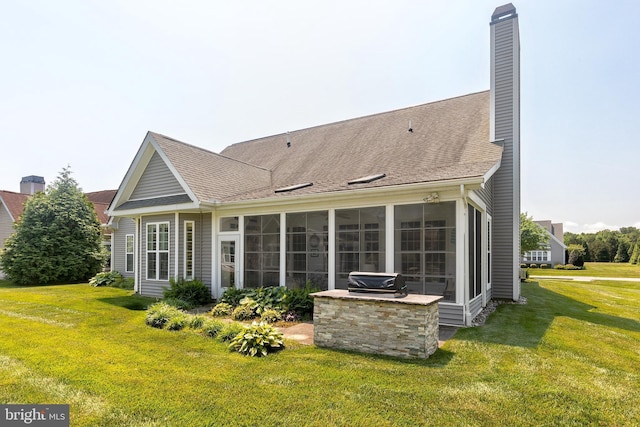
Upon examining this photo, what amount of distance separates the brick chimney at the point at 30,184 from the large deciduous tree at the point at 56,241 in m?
16.6

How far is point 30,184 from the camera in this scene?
101 feet

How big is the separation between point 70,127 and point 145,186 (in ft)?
13.1

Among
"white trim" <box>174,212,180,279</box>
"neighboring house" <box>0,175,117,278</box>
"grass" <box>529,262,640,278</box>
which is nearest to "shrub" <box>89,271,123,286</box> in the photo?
"neighboring house" <box>0,175,117,278</box>

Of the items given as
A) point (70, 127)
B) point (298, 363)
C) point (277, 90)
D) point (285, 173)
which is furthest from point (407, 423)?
point (70, 127)

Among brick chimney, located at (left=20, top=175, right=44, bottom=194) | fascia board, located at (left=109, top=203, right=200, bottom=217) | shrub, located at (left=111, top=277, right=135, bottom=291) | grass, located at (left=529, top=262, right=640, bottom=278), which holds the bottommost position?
grass, located at (left=529, top=262, right=640, bottom=278)

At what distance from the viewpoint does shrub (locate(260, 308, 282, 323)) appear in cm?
809

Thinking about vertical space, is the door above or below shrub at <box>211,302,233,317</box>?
above

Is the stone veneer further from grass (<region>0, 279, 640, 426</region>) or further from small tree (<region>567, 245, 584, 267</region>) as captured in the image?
small tree (<region>567, 245, 584, 267</region>)

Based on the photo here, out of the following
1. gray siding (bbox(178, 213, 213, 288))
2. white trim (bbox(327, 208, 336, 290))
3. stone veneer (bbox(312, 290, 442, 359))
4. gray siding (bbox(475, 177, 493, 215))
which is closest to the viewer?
stone veneer (bbox(312, 290, 442, 359))

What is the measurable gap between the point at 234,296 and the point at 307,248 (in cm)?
252

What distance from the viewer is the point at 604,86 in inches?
428

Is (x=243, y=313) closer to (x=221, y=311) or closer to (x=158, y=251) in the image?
(x=221, y=311)

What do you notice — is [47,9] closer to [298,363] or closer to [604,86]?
[298,363]

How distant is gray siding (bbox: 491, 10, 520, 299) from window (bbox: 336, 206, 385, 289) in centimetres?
530
